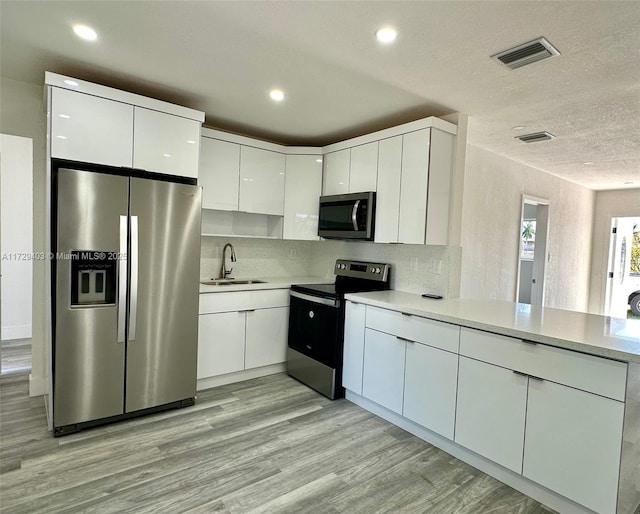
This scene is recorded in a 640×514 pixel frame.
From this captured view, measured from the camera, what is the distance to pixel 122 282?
257cm

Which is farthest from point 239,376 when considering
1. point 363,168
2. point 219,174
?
point 363,168

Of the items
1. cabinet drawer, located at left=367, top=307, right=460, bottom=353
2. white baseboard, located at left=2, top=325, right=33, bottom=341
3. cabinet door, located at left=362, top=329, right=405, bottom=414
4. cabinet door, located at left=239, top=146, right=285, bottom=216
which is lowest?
white baseboard, located at left=2, top=325, right=33, bottom=341

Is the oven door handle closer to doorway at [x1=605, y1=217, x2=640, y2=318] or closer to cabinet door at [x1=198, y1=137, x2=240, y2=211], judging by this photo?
cabinet door at [x1=198, y1=137, x2=240, y2=211]

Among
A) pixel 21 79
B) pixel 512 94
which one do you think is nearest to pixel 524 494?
pixel 512 94

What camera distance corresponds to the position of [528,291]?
614 cm

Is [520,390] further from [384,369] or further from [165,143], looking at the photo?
[165,143]

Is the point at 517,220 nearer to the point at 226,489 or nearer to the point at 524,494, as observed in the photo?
the point at 524,494

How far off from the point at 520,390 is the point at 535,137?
2.74m

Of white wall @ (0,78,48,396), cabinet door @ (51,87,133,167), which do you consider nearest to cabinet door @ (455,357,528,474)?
cabinet door @ (51,87,133,167)

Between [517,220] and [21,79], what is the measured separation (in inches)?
209

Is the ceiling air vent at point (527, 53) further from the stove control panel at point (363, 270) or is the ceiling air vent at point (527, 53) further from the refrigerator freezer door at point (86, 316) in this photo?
the refrigerator freezer door at point (86, 316)

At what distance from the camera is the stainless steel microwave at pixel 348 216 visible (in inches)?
131

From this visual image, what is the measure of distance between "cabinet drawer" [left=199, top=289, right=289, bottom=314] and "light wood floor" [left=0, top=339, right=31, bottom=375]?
2008 mm

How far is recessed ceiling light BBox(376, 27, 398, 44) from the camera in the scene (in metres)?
1.92
